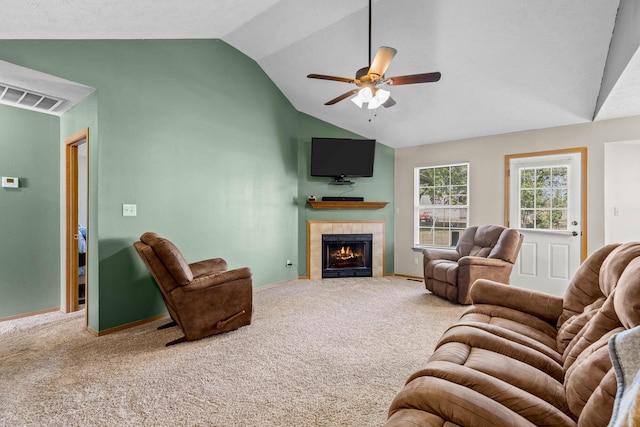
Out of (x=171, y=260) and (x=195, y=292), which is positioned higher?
(x=171, y=260)

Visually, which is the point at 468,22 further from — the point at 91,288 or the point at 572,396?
the point at 91,288

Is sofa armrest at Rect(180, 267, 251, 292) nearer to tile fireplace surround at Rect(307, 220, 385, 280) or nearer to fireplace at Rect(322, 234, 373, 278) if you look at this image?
tile fireplace surround at Rect(307, 220, 385, 280)

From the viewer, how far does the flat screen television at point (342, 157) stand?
552cm

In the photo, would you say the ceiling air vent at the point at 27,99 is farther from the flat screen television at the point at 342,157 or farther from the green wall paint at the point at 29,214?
the flat screen television at the point at 342,157

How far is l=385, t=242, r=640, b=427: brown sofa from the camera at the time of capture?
3.25 ft

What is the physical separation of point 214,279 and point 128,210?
119 centimetres

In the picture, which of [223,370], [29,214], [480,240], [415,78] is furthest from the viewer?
[480,240]

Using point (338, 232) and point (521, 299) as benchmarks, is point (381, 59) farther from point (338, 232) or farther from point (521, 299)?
point (338, 232)

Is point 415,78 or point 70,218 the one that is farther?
point 70,218

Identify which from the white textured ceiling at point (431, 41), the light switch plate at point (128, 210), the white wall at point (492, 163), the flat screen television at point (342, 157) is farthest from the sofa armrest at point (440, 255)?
the light switch plate at point (128, 210)

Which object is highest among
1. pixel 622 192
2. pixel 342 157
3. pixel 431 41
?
pixel 431 41

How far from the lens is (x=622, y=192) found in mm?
4152

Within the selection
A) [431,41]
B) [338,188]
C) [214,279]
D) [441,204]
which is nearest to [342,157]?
[338,188]

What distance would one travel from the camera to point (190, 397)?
200cm
